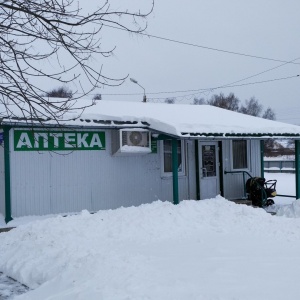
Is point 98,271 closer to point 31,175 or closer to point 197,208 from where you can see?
point 197,208

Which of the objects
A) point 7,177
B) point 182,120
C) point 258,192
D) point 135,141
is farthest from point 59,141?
point 258,192

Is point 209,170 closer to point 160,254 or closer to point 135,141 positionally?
point 135,141

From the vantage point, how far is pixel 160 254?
7.55 m

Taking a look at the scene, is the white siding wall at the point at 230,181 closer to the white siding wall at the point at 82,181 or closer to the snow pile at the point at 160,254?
the white siding wall at the point at 82,181

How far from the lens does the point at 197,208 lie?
427 inches

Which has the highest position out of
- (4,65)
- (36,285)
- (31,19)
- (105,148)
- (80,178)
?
(31,19)

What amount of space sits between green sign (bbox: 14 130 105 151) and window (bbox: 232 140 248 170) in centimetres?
542

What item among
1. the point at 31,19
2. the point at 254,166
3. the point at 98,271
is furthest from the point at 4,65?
the point at 254,166

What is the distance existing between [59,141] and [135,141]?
2.14 metres

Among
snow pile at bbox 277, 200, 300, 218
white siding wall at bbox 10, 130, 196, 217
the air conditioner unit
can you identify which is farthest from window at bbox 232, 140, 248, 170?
the air conditioner unit

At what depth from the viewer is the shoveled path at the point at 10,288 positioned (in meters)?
6.39

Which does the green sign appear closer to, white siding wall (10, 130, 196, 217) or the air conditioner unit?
white siding wall (10, 130, 196, 217)

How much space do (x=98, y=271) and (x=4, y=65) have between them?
9.73 feet

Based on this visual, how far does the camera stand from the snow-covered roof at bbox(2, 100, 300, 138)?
12586 millimetres
